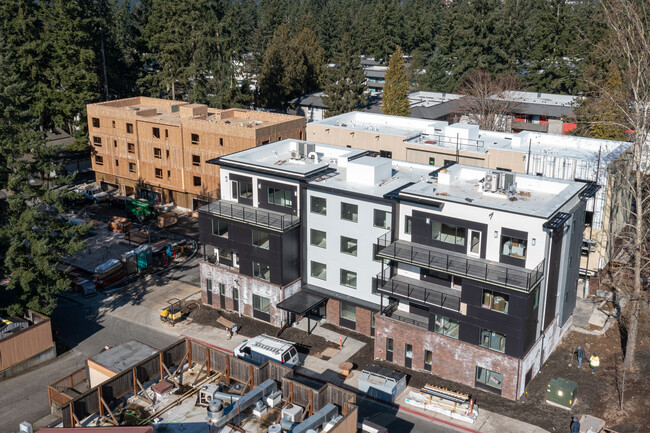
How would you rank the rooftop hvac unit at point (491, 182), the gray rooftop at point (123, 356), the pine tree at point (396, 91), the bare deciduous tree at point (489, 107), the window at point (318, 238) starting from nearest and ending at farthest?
the gray rooftop at point (123, 356)
the rooftop hvac unit at point (491, 182)
the window at point (318, 238)
the bare deciduous tree at point (489, 107)
the pine tree at point (396, 91)

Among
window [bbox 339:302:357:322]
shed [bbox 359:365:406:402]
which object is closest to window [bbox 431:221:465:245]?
shed [bbox 359:365:406:402]

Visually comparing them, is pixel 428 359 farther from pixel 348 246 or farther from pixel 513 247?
pixel 348 246

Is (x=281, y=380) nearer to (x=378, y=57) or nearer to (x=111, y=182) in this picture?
(x=111, y=182)

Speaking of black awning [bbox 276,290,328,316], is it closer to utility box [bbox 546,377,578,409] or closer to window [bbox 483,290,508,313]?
window [bbox 483,290,508,313]

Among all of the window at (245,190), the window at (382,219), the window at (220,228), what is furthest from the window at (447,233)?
the window at (220,228)

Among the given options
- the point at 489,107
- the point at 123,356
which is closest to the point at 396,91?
the point at 489,107

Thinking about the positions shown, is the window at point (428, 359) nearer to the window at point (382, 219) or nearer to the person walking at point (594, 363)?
the window at point (382, 219)
